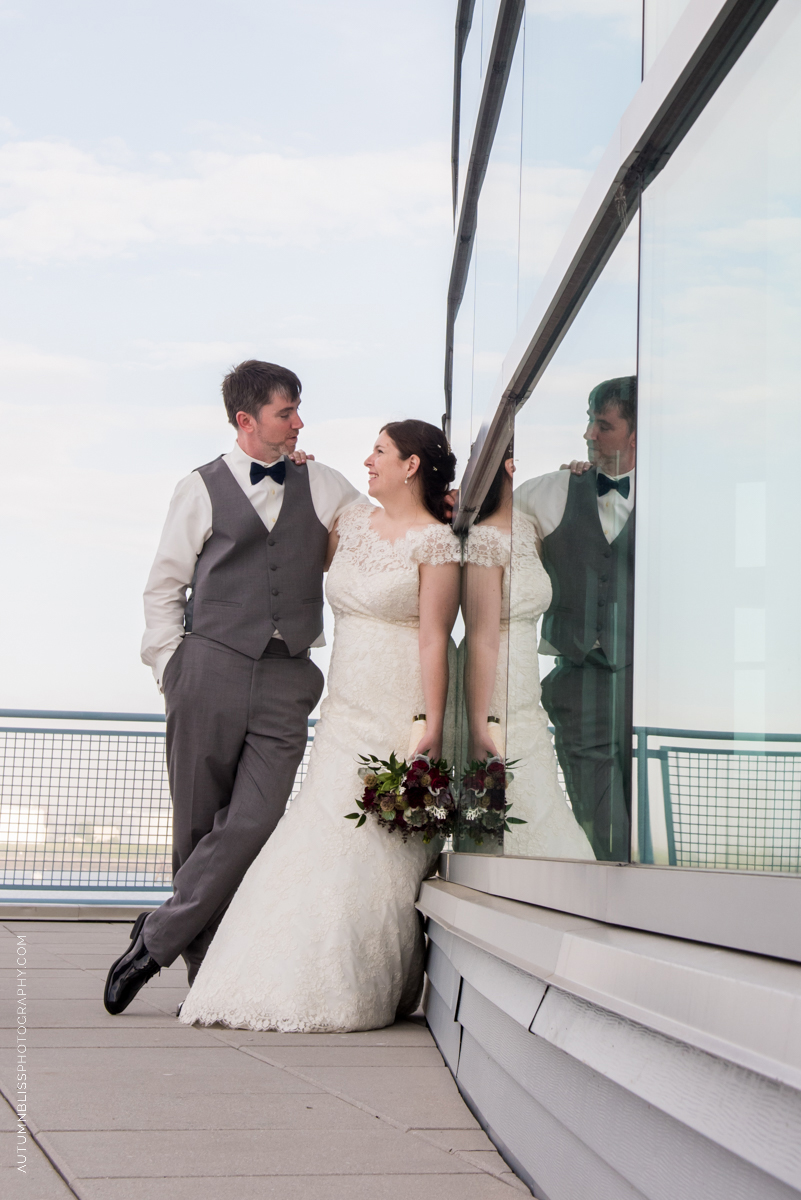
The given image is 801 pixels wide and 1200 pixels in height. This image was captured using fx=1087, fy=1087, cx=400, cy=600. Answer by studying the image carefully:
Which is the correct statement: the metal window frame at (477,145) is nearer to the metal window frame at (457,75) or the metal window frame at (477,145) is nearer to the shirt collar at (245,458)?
the metal window frame at (457,75)

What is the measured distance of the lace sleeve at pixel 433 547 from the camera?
3.64 m

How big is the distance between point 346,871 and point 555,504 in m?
1.65

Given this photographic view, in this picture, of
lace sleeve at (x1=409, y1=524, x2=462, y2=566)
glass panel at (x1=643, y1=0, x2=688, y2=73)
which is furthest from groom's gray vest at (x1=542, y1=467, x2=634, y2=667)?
lace sleeve at (x1=409, y1=524, x2=462, y2=566)

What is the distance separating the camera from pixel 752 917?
1.00m

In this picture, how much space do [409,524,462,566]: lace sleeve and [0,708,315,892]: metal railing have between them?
381 centimetres

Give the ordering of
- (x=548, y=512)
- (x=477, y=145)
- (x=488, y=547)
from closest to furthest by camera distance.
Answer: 1. (x=548, y=512)
2. (x=488, y=547)
3. (x=477, y=145)

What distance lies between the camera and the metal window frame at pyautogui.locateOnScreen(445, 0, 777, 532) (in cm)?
115

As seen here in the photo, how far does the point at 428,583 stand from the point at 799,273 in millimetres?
2700

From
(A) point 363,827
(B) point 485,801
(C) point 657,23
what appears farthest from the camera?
(A) point 363,827

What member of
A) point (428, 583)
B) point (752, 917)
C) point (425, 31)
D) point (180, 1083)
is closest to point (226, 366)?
point (428, 583)

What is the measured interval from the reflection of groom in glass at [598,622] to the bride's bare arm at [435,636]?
4.64 ft

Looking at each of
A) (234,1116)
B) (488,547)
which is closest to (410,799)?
(488,547)

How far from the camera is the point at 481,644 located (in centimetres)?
326

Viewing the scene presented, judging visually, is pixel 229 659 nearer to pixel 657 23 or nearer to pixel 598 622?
pixel 598 622
